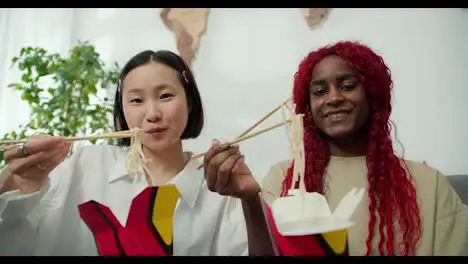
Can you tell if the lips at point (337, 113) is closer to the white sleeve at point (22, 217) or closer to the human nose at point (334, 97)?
the human nose at point (334, 97)

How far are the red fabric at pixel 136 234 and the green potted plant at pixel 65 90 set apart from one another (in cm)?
89

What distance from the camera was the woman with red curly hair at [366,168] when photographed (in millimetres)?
817

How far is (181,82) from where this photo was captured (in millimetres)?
936

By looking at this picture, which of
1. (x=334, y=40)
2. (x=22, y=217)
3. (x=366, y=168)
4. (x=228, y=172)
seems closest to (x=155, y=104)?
(x=228, y=172)

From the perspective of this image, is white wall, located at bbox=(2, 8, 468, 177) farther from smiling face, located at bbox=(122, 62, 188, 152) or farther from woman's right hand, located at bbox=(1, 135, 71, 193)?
woman's right hand, located at bbox=(1, 135, 71, 193)

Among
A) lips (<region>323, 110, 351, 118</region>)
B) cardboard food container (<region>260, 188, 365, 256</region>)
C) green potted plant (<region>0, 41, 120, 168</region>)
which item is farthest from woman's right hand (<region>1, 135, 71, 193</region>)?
green potted plant (<region>0, 41, 120, 168</region>)

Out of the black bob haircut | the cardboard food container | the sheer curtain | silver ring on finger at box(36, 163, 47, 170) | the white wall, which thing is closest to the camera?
the cardboard food container

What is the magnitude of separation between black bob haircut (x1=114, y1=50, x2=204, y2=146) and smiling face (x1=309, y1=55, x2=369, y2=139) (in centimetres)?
28

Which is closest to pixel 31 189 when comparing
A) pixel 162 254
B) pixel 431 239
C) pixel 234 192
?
pixel 162 254

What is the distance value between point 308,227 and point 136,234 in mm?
304

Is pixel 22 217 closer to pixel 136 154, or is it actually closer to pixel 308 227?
pixel 136 154

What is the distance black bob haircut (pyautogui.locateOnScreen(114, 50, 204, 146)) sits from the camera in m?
0.94
